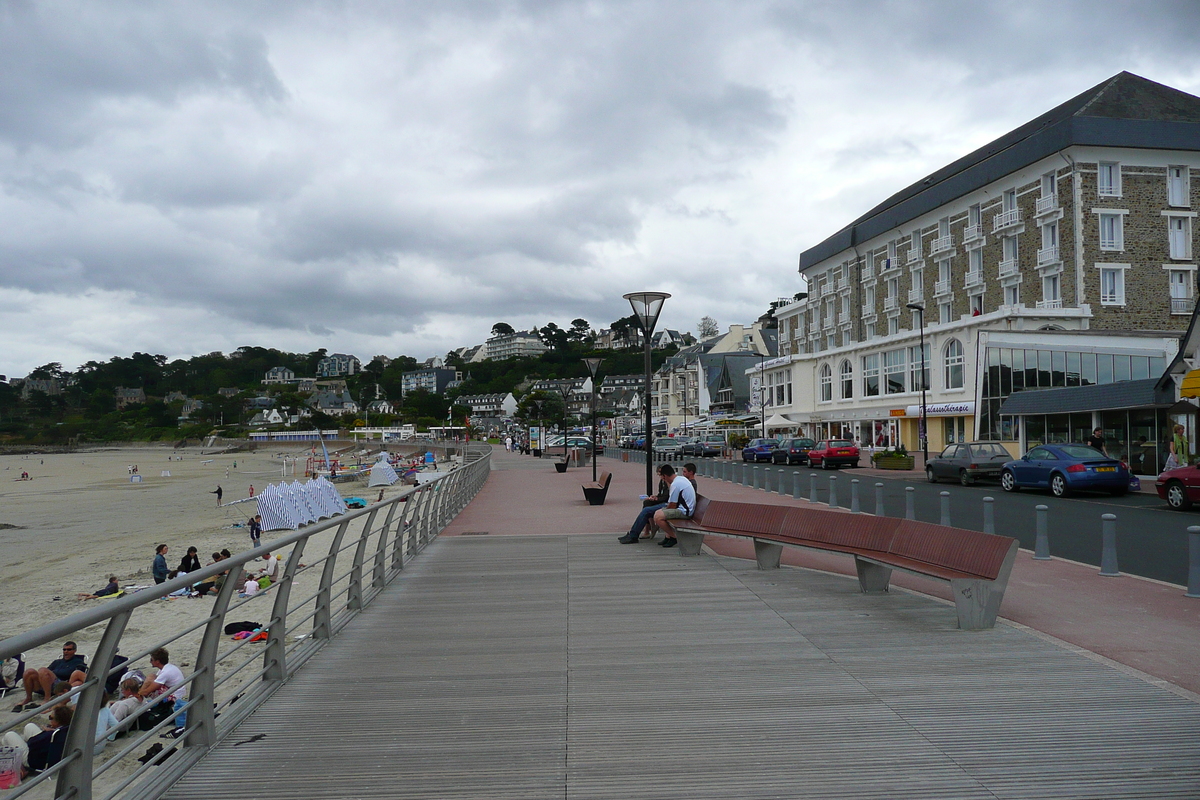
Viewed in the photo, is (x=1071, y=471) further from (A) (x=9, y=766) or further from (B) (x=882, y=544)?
(A) (x=9, y=766)

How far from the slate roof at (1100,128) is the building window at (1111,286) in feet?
21.9

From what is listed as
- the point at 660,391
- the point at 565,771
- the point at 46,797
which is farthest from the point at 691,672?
the point at 660,391

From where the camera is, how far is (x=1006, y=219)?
50594mm

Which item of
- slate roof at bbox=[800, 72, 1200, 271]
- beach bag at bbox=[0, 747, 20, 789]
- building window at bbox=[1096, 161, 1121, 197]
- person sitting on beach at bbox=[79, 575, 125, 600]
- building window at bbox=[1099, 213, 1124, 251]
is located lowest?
person sitting on beach at bbox=[79, 575, 125, 600]

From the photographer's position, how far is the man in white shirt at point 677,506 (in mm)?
11414

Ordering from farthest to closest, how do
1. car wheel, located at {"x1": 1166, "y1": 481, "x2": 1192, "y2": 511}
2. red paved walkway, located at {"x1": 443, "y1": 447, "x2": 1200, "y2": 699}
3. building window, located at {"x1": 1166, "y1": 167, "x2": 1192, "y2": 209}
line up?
building window, located at {"x1": 1166, "y1": 167, "x2": 1192, "y2": 209}
car wheel, located at {"x1": 1166, "y1": 481, "x2": 1192, "y2": 511}
red paved walkway, located at {"x1": 443, "y1": 447, "x2": 1200, "y2": 699}

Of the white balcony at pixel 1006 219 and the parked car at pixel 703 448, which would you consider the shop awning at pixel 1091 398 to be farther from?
the white balcony at pixel 1006 219

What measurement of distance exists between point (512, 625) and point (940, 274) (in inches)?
2255

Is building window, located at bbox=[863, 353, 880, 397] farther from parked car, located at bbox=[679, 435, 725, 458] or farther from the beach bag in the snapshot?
the beach bag

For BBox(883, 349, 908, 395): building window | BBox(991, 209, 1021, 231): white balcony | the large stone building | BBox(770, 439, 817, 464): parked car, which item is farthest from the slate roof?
BBox(770, 439, 817, 464): parked car

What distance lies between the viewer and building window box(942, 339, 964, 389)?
154 ft

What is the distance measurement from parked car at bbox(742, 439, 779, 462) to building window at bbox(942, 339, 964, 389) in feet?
37.6

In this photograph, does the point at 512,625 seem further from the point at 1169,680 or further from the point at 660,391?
the point at 660,391

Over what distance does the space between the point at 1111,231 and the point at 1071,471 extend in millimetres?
32133
